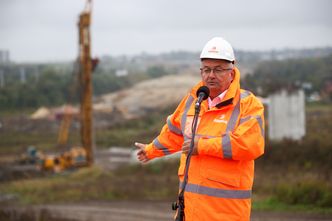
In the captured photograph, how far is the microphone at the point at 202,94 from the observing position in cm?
435

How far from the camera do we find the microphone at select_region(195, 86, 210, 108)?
4.35m

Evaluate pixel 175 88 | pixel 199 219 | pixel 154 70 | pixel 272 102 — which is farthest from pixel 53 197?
pixel 154 70

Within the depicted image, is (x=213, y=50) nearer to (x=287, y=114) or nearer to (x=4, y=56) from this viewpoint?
(x=287, y=114)

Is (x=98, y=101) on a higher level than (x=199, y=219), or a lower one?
lower

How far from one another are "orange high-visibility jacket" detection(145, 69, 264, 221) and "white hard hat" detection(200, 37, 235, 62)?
210 millimetres

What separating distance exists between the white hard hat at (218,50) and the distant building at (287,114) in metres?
20.4

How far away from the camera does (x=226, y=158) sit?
426cm

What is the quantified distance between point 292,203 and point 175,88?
8668 cm

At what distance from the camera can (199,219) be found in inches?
171

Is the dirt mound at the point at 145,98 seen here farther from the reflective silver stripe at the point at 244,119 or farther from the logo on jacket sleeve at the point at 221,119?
the reflective silver stripe at the point at 244,119

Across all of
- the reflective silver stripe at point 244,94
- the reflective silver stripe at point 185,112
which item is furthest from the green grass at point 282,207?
the reflective silver stripe at point 244,94

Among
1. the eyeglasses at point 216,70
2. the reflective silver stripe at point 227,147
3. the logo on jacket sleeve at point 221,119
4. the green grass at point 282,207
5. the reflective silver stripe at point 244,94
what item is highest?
the eyeglasses at point 216,70

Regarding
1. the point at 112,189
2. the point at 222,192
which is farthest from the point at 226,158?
the point at 112,189

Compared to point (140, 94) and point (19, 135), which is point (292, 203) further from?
point (140, 94)
